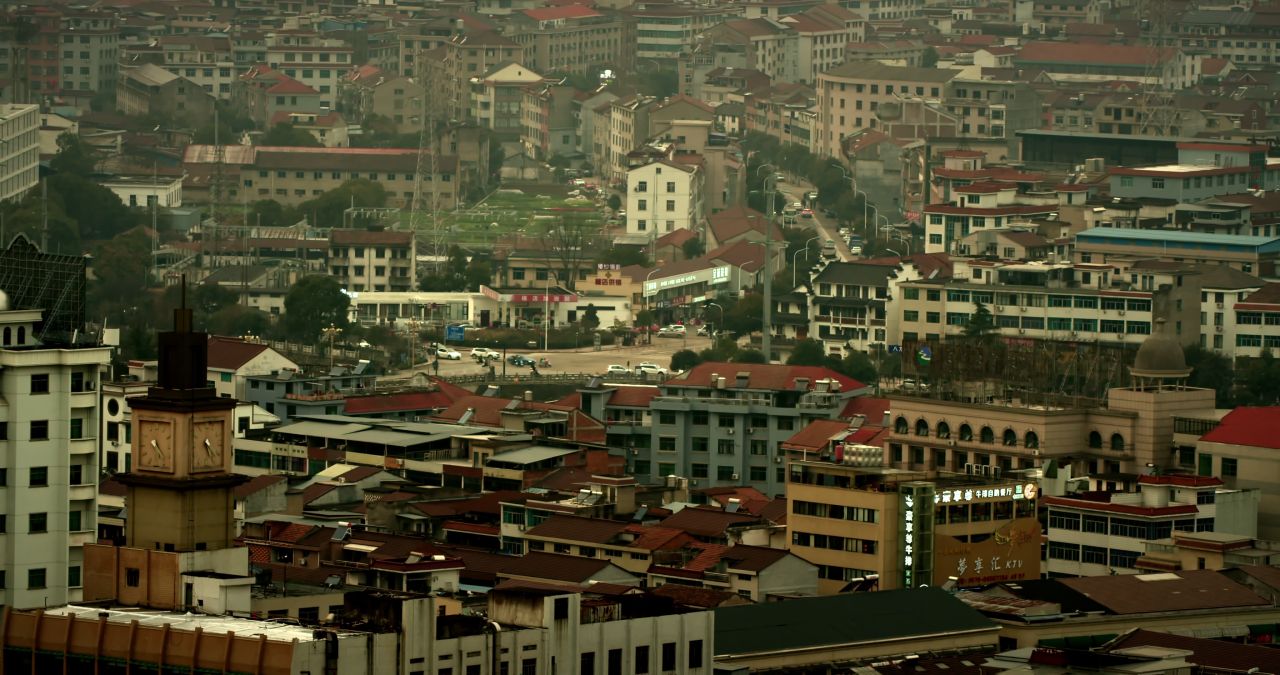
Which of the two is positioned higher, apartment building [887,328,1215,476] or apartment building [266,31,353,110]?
apartment building [266,31,353,110]

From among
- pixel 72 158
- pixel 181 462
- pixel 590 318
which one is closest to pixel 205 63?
pixel 72 158

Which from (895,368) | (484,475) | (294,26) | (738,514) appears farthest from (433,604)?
(294,26)

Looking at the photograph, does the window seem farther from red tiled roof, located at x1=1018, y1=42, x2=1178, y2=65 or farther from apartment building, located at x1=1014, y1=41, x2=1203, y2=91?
red tiled roof, located at x1=1018, y1=42, x2=1178, y2=65

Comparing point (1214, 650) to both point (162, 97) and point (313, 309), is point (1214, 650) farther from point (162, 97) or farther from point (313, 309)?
point (162, 97)

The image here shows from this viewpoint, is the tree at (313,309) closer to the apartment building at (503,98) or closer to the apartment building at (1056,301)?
the apartment building at (1056,301)

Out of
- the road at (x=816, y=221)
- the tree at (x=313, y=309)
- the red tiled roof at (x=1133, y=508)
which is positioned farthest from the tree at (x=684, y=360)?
the red tiled roof at (x=1133, y=508)

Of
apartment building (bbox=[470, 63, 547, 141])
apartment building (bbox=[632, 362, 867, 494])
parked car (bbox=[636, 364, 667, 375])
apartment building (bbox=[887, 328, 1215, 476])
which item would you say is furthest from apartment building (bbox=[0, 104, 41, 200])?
apartment building (bbox=[887, 328, 1215, 476])
